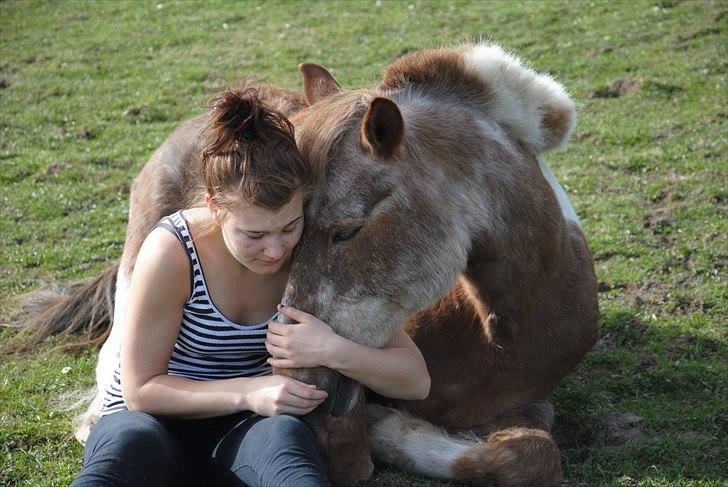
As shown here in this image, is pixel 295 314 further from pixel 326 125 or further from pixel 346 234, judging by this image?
pixel 326 125

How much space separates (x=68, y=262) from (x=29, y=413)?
244 centimetres

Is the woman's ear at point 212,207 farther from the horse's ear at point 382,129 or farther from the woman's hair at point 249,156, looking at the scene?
the horse's ear at point 382,129

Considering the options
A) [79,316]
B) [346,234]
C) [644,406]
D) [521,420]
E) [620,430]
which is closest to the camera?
[346,234]

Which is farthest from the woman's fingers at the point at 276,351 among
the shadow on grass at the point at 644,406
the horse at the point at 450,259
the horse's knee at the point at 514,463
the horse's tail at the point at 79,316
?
the horse's tail at the point at 79,316

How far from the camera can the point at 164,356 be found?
3.50 metres

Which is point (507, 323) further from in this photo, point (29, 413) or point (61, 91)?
point (61, 91)

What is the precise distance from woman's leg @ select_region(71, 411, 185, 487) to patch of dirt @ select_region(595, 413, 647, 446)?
2.01m

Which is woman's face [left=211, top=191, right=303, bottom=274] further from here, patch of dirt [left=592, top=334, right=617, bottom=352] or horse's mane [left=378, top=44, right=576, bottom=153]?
patch of dirt [left=592, top=334, right=617, bottom=352]

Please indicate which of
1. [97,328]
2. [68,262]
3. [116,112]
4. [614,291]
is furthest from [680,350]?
[116,112]

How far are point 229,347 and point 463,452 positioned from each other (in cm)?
107

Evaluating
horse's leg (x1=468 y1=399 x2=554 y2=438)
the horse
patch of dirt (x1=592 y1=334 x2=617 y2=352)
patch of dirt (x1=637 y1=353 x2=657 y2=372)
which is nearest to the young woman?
the horse

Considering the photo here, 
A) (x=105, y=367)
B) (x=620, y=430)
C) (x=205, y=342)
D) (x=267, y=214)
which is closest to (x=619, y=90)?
(x=620, y=430)

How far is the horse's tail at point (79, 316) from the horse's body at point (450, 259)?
Answer: 4.49 ft

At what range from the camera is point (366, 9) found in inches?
519
